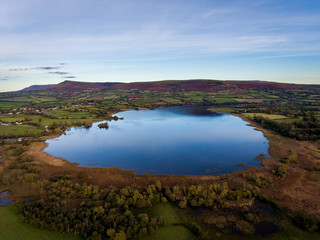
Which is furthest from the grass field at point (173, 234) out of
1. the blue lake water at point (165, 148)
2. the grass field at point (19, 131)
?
the grass field at point (19, 131)

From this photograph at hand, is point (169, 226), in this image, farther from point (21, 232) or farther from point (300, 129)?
point (300, 129)

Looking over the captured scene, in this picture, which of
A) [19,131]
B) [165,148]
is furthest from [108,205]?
[19,131]

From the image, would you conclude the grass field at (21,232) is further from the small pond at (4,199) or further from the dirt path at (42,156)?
the dirt path at (42,156)

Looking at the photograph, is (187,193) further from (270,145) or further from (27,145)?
(27,145)

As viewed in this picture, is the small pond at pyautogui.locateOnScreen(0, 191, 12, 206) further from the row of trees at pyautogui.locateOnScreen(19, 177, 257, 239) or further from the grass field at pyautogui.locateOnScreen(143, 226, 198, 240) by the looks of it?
the grass field at pyautogui.locateOnScreen(143, 226, 198, 240)

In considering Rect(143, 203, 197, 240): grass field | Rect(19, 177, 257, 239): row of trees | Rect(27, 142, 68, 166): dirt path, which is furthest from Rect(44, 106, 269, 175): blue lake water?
Rect(143, 203, 197, 240): grass field
